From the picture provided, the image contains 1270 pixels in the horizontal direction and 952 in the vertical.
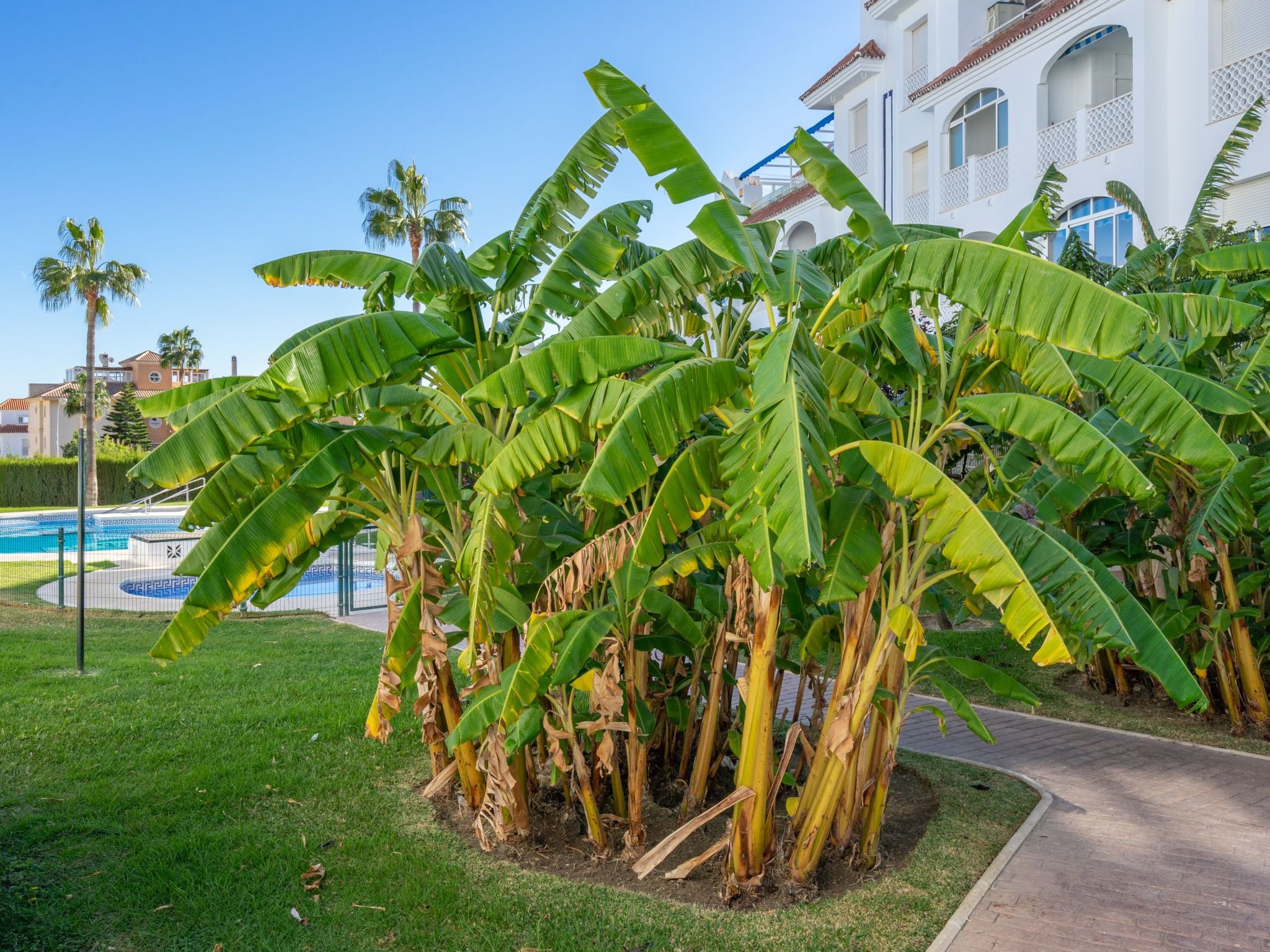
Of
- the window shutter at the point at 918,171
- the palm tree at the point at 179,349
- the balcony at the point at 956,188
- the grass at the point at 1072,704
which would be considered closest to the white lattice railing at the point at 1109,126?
the balcony at the point at 956,188

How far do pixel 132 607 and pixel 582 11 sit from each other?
1193cm

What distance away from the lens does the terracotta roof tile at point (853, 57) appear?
25000mm

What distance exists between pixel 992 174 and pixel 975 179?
487mm

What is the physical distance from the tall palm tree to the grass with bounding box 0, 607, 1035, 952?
31412 mm

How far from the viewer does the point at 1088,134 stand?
722 inches

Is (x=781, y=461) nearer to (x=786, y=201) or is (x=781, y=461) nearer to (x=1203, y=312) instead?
(x=1203, y=312)

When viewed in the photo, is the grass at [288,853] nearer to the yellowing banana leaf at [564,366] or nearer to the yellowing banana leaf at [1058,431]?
the yellowing banana leaf at [1058,431]

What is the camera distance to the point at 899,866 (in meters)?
5.77

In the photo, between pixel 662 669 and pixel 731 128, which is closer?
pixel 662 669

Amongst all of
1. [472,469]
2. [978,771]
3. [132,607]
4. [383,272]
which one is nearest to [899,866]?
[978,771]

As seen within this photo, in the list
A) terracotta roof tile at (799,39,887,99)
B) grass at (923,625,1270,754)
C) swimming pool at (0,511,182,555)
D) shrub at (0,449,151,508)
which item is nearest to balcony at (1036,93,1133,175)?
terracotta roof tile at (799,39,887,99)

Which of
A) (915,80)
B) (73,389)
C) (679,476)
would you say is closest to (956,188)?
(915,80)

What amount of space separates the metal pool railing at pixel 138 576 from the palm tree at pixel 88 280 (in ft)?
58.5

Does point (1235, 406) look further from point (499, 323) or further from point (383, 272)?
point (383, 272)
